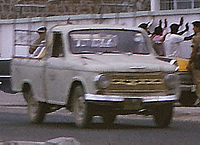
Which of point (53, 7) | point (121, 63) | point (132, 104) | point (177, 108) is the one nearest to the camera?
point (132, 104)

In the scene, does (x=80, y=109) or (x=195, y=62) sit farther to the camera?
(x=195, y=62)

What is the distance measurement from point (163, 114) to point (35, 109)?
2791mm

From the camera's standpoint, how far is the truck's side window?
15805mm

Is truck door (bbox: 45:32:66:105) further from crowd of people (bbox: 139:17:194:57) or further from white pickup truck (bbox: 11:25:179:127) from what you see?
crowd of people (bbox: 139:17:194:57)

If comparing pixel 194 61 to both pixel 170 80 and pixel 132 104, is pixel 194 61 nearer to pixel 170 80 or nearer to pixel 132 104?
pixel 170 80

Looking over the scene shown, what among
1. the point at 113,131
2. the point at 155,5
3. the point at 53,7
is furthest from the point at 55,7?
the point at 113,131

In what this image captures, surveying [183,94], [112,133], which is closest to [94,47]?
[112,133]

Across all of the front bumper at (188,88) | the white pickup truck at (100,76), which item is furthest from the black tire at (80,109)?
the front bumper at (188,88)

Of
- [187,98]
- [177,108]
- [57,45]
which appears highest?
[57,45]

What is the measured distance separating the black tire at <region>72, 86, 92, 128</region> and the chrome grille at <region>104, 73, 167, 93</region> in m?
0.48

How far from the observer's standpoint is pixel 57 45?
52.4 feet

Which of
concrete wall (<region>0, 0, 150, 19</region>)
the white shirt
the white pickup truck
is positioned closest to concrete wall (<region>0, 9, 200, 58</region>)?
the white shirt

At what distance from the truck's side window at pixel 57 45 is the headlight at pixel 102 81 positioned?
1.52 meters

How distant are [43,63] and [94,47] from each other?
3.49ft
